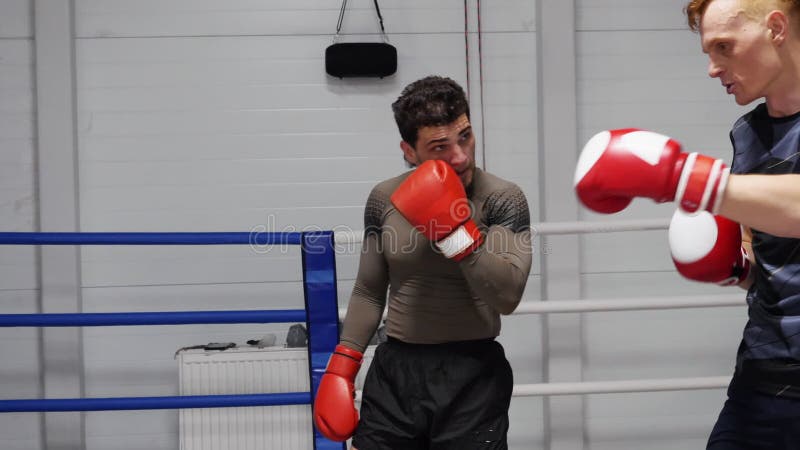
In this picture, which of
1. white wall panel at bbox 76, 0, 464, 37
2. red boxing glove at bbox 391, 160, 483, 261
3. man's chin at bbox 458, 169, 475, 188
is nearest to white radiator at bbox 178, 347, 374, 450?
white wall panel at bbox 76, 0, 464, 37

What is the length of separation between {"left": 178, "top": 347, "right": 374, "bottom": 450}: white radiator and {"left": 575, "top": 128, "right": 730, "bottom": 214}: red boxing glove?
2171 mm

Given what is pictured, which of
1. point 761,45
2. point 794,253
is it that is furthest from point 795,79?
point 794,253

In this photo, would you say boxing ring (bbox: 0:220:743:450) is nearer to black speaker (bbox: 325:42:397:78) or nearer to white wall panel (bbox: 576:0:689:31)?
black speaker (bbox: 325:42:397:78)

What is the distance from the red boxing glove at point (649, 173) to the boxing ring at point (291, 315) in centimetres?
109

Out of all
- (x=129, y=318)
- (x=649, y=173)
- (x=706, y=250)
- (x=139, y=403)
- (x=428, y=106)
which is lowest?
(x=139, y=403)

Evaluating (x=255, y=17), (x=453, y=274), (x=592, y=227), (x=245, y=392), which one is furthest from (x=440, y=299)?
(x=255, y=17)

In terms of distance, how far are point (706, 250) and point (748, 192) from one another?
0.88 ft

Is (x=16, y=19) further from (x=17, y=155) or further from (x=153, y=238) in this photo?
(x=153, y=238)

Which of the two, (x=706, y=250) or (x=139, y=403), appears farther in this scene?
(x=139, y=403)

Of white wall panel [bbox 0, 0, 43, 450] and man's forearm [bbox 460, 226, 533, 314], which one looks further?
white wall panel [bbox 0, 0, 43, 450]

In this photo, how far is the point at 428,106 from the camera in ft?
5.74

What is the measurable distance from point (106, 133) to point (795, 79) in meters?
3.12

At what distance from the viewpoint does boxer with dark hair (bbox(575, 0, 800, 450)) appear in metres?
1.15

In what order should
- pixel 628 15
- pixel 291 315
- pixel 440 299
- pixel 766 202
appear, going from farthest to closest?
1. pixel 628 15
2. pixel 291 315
3. pixel 440 299
4. pixel 766 202
